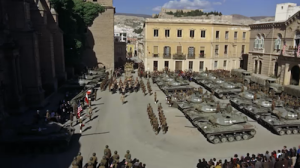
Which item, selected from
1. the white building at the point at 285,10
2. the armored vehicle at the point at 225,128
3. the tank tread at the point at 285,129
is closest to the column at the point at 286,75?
the white building at the point at 285,10

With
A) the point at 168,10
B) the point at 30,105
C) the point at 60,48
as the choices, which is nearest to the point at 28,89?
the point at 30,105

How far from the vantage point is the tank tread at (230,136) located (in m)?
16.7

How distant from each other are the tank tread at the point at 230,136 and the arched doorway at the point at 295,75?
15.8m

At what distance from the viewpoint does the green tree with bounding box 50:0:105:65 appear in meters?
32.8

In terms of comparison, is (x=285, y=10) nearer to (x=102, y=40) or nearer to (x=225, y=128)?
(x=225, y=128)

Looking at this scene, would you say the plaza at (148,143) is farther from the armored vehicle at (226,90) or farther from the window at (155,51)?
the window at (155,51)

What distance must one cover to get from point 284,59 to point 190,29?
1591 cm

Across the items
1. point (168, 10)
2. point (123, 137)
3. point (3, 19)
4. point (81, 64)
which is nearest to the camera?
point (123, 137)

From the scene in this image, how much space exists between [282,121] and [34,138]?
16.4 m

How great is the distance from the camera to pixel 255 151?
51.8 ft

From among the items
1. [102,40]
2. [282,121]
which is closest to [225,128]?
[282,121]

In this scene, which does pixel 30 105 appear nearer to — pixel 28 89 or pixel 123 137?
pixel 28 89

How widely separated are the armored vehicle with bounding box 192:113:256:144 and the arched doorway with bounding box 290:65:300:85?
51.7 ft

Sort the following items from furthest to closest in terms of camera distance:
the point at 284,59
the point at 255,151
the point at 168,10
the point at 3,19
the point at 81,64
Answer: the point at 168,10 → the point at 81,64 → the point at 284,59 → the point at 3,19 → the point at 255,151
